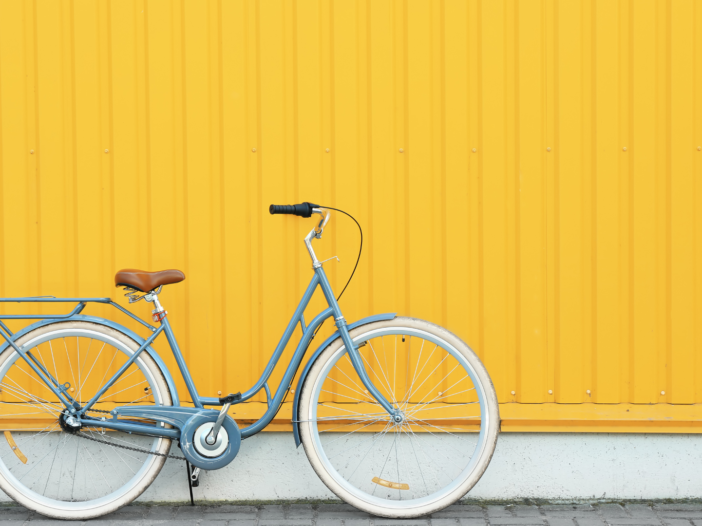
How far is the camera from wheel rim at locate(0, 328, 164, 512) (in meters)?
3.46

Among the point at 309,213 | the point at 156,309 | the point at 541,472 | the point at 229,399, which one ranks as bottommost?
the point at 541,472

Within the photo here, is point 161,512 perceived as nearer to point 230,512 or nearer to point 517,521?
point 230,512

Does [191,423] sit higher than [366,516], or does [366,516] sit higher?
[191,423]

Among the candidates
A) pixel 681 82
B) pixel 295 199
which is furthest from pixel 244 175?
pixel 681 82

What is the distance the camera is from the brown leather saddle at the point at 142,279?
313 cm

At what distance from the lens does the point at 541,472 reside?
3480 mm

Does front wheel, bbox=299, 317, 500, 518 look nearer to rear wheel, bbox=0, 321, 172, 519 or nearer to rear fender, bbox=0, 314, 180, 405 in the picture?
rear fender, bbox=0, 314, 180, 405

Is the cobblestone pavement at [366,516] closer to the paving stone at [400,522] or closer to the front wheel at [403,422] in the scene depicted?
the paving stone at [400,522]

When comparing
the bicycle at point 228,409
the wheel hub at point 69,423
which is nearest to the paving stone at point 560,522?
the bicycle at point 228,409

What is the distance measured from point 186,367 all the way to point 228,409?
0.30 metres

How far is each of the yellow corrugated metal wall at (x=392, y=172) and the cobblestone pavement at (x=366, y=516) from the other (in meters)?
0.45

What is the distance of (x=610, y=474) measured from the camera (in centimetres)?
346

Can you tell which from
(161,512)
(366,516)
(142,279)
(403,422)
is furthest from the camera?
(403,422)

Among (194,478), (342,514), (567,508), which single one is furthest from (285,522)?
(567,508)
